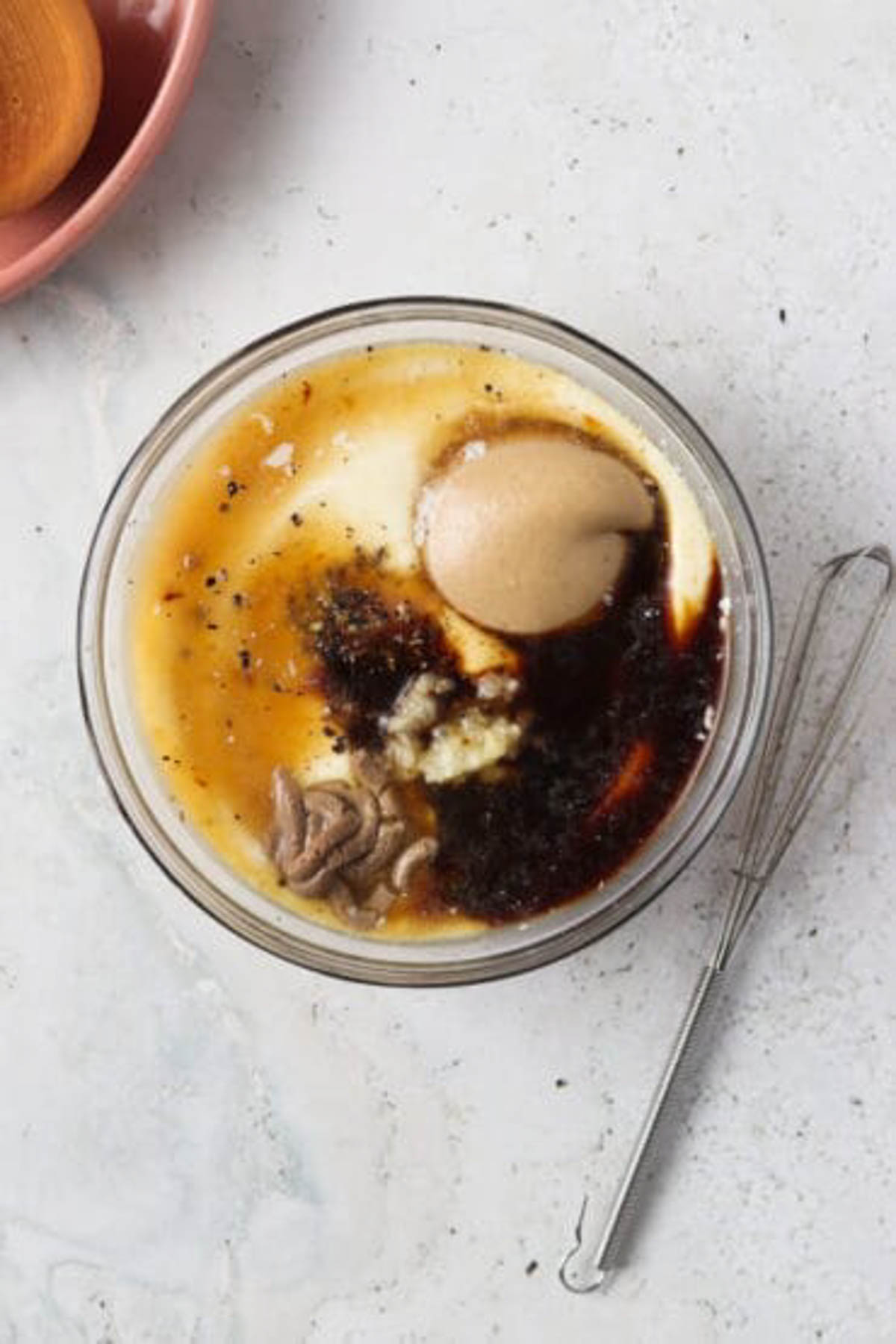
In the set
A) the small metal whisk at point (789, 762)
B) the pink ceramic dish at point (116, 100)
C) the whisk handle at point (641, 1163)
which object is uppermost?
the pink ceramic dish at point (116, 100)

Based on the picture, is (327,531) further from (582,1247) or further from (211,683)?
(582,1247)

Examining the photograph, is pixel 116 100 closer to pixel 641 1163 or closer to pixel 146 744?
pixel 146 744

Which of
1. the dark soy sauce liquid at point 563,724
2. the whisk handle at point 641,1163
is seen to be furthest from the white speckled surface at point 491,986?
the dark soy sauce liquid at point 563,724

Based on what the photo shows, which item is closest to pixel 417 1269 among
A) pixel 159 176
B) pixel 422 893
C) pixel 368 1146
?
pixel 368 1146

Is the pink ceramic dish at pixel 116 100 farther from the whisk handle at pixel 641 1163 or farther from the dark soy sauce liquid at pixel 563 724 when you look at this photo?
the whisk handle at pixel 641 1163

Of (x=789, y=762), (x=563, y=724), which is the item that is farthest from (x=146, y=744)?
(x=789, y=762)

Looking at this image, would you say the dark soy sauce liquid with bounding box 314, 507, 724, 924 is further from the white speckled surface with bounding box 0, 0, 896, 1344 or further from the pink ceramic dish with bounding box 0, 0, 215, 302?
the pink ceramic dish with bounding box 0, 0, 215, 302

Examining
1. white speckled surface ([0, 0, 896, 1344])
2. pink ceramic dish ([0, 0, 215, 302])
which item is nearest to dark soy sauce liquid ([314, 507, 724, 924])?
white speckled surface ([0, 0, 896, 1344])
